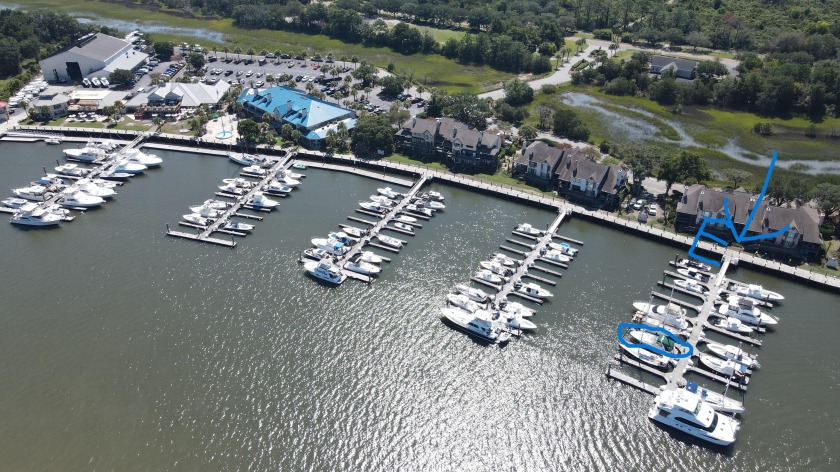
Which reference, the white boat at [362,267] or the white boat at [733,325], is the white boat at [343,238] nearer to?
the white boat at [362,267]

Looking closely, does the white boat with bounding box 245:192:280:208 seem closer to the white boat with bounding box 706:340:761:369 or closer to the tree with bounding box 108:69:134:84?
the white boat with bounding box 706:340:761:369

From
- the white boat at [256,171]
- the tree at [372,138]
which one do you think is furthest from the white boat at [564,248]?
the white boat at [256,171]

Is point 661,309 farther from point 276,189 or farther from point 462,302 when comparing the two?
point 276,189

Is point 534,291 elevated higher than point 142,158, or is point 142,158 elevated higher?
point 142,158

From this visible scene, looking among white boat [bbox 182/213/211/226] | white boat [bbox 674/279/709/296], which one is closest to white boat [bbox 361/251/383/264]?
white boat [bbox 182/213/211/226]

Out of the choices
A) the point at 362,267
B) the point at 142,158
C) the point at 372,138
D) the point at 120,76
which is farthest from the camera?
the point at 120,76

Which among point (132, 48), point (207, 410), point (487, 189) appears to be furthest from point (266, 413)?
point (132, 48)

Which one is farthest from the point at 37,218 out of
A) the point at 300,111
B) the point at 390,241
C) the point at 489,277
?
the point at 489,277
